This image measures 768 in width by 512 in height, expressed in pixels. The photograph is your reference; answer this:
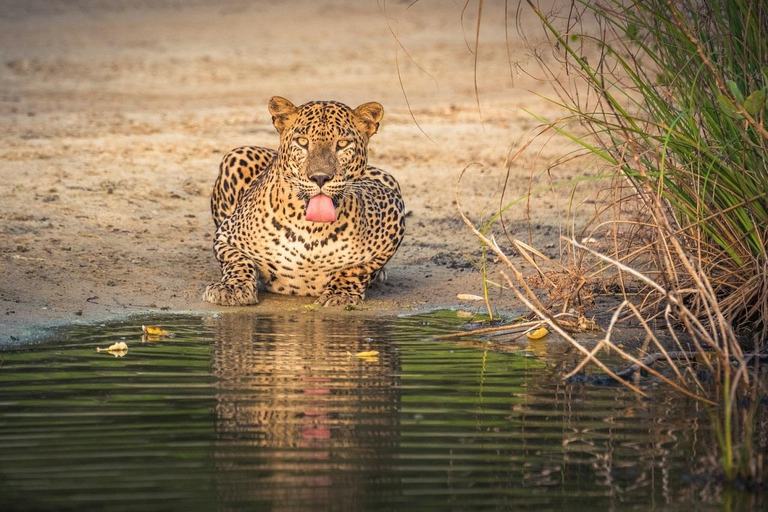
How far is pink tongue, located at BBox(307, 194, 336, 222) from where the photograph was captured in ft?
27.2

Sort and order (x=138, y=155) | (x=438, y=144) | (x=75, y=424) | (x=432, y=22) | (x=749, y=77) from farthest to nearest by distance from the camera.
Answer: (x=432, y=22) → (x=438, y=144) → (x=138, y=155) → (x=749, y=77) → (x=75, y=424)

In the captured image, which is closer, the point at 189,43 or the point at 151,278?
the point at 151,278

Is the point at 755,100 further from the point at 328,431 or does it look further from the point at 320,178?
the point at 320,178

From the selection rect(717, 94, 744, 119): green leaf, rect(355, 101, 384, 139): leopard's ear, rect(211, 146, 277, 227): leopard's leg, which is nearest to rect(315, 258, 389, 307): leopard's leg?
rect(355, 101, 384, 139): leopard's ear

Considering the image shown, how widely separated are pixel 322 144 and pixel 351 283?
1.05 metres

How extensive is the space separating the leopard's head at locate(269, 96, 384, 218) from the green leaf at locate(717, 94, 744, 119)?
279 centimetres

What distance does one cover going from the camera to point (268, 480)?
14.2ft

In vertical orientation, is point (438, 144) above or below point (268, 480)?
above

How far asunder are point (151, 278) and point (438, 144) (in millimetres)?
5944

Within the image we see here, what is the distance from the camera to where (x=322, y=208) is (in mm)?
8320

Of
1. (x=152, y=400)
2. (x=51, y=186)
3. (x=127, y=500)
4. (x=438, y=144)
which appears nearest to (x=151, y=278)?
(x=51, y=186)

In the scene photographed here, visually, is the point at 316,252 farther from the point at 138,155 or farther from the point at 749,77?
the point at 138,155

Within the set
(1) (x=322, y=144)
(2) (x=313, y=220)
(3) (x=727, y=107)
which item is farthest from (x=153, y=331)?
(3) (x=727, y=107)

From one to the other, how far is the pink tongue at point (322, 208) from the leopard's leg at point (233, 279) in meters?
0.68
